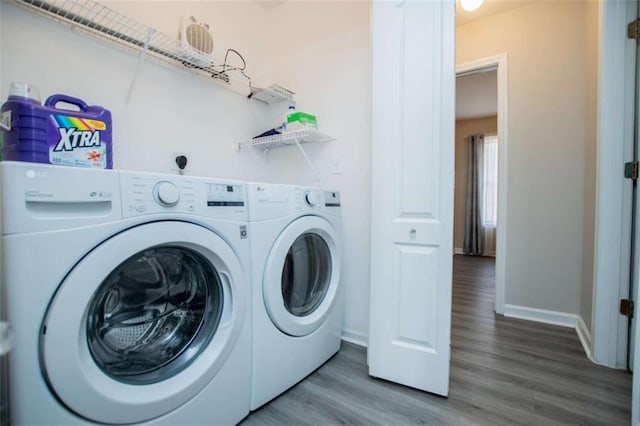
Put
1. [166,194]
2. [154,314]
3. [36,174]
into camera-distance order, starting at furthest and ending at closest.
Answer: [154,314] → [166,194] → [36,174]

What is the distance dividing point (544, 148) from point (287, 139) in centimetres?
196

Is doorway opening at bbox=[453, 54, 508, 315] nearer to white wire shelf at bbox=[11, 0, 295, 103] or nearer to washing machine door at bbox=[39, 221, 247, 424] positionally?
white wire shelf at bbox=[11, 0, 295, 103]

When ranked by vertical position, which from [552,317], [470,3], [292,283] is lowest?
[552,317]

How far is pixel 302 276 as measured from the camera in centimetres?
149

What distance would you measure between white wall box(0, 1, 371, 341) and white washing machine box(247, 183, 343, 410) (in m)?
0.27

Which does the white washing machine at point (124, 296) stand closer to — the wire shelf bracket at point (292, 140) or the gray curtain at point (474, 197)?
the wire shelf bracket at point (292, 140)

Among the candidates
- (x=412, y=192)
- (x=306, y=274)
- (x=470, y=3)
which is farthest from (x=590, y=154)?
(x=306, y=274)

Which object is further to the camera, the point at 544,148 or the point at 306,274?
the point at 544,148

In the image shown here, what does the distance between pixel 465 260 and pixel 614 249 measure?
3.39 m

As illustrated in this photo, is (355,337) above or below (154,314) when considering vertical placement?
below

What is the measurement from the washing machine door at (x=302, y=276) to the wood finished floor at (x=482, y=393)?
0.96 ft

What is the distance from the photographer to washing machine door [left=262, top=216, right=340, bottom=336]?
3.87ft

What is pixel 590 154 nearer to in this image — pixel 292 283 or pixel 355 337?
pixel 355 337

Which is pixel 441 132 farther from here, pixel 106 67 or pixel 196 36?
pixel 106 67
